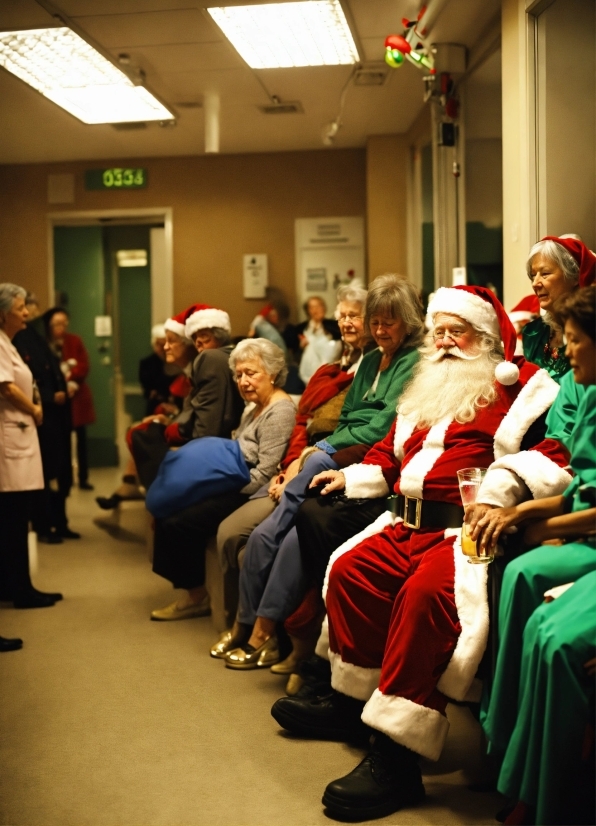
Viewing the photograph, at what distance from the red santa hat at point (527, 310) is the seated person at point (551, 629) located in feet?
5.81

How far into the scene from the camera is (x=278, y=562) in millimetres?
3266

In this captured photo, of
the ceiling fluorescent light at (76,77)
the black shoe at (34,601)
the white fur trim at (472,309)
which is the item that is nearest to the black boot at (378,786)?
the white fur trim at (472,309)

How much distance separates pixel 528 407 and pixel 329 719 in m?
1.13

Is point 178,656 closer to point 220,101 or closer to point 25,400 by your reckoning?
point 25,400

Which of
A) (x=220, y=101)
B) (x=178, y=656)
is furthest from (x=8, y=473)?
(x=220, y=101)

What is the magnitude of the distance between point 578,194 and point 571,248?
4.72 feet

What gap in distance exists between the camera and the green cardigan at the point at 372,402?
3.27 metres

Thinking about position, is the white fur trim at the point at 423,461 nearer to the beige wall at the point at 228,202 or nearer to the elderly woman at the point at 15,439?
the elderly woman at the point at 15,439

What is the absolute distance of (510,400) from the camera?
2.67 metres

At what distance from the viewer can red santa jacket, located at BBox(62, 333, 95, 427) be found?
7.20 metres

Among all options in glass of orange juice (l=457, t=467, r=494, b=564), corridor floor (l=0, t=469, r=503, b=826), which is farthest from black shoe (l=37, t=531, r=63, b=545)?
glass of orange juice (l=457, t=467, r=494, b=564)

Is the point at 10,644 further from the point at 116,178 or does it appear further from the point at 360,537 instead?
the point at 116,178

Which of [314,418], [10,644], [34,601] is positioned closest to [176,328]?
[314,418]

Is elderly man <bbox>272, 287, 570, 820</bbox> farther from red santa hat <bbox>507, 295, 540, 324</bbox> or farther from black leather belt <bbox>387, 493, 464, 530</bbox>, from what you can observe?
red santa hat <bbox>507, 295, 540, 324</bbox>
